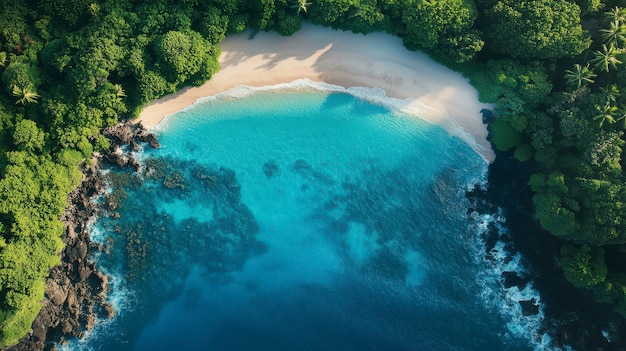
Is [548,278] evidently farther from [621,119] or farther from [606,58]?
[606,58]

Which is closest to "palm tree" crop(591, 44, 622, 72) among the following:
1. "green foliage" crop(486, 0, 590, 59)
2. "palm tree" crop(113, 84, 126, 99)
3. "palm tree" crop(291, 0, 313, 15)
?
"green foliage" crop(486, 0, 590, 59)

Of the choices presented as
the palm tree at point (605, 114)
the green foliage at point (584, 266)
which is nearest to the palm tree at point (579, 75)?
the palm tree at point (605, 114)

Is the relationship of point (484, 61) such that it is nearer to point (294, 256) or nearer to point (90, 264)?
point (294, 256)

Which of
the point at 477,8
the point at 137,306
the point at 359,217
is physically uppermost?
the point at 477,8

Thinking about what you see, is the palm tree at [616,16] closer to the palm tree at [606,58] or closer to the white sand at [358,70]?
the palm tree at [606,58]

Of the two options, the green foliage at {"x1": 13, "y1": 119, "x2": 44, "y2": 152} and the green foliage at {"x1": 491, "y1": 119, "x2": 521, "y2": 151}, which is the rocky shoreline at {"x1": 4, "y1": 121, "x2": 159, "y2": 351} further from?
the green foliage at {"x1": 491, "y1": 119, "x2": 521, "y2": 151}

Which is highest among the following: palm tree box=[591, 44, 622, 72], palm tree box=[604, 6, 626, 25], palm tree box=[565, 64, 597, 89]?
palm tree box=[604, 6, 626, 25]

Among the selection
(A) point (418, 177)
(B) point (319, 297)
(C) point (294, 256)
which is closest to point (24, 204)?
(C) point (294, 256)
